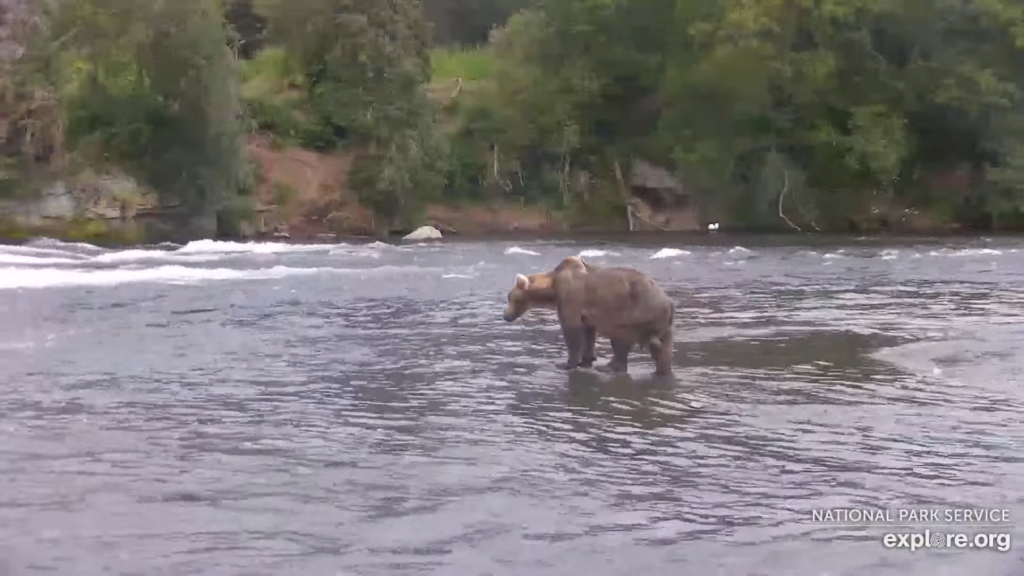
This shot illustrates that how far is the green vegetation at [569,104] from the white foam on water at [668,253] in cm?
1778

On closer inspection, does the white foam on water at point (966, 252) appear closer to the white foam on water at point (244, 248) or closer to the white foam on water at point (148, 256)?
the white foam on water at point (244, 248)

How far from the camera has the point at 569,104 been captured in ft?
195

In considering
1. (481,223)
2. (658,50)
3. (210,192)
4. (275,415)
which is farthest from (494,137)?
(275,415)

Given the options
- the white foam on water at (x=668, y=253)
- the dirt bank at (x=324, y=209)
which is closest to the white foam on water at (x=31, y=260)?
the white foam on water at (x=668, y=253)

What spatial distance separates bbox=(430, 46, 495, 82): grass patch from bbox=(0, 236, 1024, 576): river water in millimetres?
49056

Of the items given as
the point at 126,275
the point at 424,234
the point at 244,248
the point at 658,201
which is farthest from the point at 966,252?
the point at 126,275

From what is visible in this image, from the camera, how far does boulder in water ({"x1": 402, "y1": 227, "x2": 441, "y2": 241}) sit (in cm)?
5066

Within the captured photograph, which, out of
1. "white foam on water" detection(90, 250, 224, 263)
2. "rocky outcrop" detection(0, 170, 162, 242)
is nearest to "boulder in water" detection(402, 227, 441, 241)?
"rocky outcrop" detection(0, 170, 162, 242)

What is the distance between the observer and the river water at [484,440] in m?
8.12

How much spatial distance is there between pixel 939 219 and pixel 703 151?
10.6 metres

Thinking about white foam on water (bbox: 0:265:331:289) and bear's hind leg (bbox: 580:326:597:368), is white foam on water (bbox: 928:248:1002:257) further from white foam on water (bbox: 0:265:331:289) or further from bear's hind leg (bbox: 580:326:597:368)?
bear's hind leg (bbox: 580:326:597:368)

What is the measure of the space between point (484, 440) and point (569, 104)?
1942 inches

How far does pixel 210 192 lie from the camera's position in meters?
50.0

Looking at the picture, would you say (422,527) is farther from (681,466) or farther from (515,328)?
(515,328)
